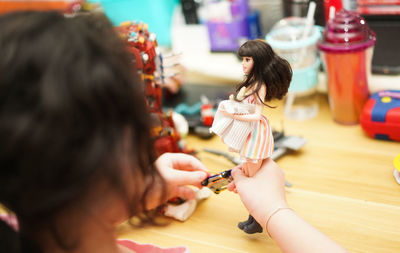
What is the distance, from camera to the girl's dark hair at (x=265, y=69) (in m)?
0.44

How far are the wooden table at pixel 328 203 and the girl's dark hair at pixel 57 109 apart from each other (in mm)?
264

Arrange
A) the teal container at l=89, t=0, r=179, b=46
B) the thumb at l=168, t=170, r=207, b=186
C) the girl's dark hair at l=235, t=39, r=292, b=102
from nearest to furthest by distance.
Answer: the girl's dark hair at l=235, t=39, r=292, b=102, the thumb at l=168, t=170, r=207, b=186, the teal container at l=89, t=0, r=179, b=46

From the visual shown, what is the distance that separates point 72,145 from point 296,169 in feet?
1.46

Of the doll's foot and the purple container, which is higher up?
the purple container

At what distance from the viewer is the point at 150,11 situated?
1.21m

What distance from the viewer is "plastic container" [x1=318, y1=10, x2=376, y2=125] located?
0.69 metres

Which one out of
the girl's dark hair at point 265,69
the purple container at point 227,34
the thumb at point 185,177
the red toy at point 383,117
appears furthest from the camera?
the purple container at point 227,34

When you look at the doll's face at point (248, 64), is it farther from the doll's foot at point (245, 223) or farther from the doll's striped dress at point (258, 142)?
the doll's foot at point (245, 223)

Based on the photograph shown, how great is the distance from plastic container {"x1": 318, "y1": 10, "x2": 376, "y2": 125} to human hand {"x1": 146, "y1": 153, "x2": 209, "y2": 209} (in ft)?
1.09

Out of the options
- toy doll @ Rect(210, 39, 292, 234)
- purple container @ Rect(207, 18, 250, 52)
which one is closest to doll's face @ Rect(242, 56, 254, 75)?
toy doll @ Rect(210, 39, 292, 234)

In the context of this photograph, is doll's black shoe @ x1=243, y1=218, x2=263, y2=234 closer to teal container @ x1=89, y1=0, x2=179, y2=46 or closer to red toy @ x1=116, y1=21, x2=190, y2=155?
red toy @ x1=116, y1=21, x2=190, y2=155

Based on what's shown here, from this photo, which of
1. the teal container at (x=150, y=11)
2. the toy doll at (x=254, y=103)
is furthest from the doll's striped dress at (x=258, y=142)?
the teal container at (x=150, y=11)

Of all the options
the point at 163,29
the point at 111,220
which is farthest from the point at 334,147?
the point at 163,29

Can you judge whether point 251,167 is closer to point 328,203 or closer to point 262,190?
point 262,190
